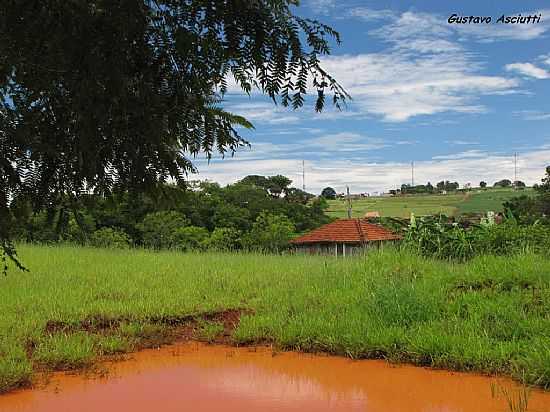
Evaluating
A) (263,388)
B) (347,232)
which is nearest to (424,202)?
(347,232)

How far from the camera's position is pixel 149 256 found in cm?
1073

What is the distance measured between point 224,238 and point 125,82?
20430 mm

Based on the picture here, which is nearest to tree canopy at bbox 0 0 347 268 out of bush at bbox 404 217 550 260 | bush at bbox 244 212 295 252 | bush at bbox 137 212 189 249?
bush at bbox 404 217 550 260

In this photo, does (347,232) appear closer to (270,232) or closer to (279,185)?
(270,232)

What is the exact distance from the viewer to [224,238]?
22094 mm

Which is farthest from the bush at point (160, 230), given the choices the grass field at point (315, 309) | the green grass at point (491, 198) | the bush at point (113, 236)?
the grass field at point (315, 309)

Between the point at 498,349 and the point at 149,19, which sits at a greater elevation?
the point at 149,19

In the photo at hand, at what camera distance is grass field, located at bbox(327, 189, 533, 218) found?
20.8 metres

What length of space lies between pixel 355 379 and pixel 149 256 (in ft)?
21.5

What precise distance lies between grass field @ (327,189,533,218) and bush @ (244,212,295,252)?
269 centimetres

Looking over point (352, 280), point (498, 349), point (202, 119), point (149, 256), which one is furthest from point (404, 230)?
point (202, 119)

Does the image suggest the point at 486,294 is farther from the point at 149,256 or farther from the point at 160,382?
the point at 149,256

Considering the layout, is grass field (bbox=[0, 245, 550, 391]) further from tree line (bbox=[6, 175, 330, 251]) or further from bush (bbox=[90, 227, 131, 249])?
bush (bbox=[90, 227, 131, 249])

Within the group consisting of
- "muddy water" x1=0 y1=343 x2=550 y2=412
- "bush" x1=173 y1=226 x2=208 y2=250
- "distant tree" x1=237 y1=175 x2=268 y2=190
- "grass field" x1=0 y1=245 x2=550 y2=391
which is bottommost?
"muddy water" x1=0 y1=343 x2=550 y2=412
